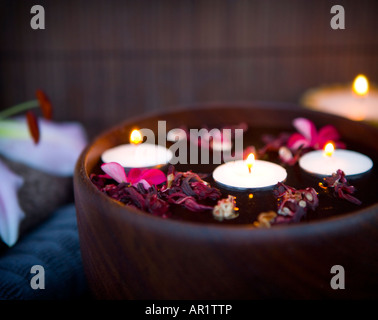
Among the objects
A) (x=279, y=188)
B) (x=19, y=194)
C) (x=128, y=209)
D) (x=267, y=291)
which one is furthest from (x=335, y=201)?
(x=19, y=194)

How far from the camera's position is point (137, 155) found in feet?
2.81

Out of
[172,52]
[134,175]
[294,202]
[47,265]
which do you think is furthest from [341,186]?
[172,52]

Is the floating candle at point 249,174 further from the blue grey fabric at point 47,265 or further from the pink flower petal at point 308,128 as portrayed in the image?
the blue grey fabric at point 47,265

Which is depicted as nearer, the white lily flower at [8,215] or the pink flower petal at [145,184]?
the pink flower petal at [145,184]

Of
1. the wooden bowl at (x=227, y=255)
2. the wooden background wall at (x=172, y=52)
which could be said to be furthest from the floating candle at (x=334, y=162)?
the wooden background wall at (x=172, y=52)

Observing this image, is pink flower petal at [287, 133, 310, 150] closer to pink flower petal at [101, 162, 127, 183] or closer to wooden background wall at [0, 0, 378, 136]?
pink flower petal at [101, 162, 127, 183]

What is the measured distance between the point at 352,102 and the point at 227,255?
3.08 ft

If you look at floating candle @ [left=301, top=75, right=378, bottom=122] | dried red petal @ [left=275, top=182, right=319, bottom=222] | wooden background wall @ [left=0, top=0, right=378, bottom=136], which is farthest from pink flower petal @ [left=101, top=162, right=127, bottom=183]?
wooden background wall @ [left=0, top=0, right=378, bottom=136]

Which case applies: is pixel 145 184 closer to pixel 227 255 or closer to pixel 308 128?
pixel 227 255

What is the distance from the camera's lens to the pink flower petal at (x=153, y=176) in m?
0.74

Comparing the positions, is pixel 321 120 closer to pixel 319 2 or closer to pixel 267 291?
pixel 267 291

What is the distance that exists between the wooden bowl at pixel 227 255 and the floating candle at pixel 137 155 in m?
0.22

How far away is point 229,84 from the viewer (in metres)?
1.77

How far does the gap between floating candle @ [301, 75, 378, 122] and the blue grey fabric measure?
759 millimetres
